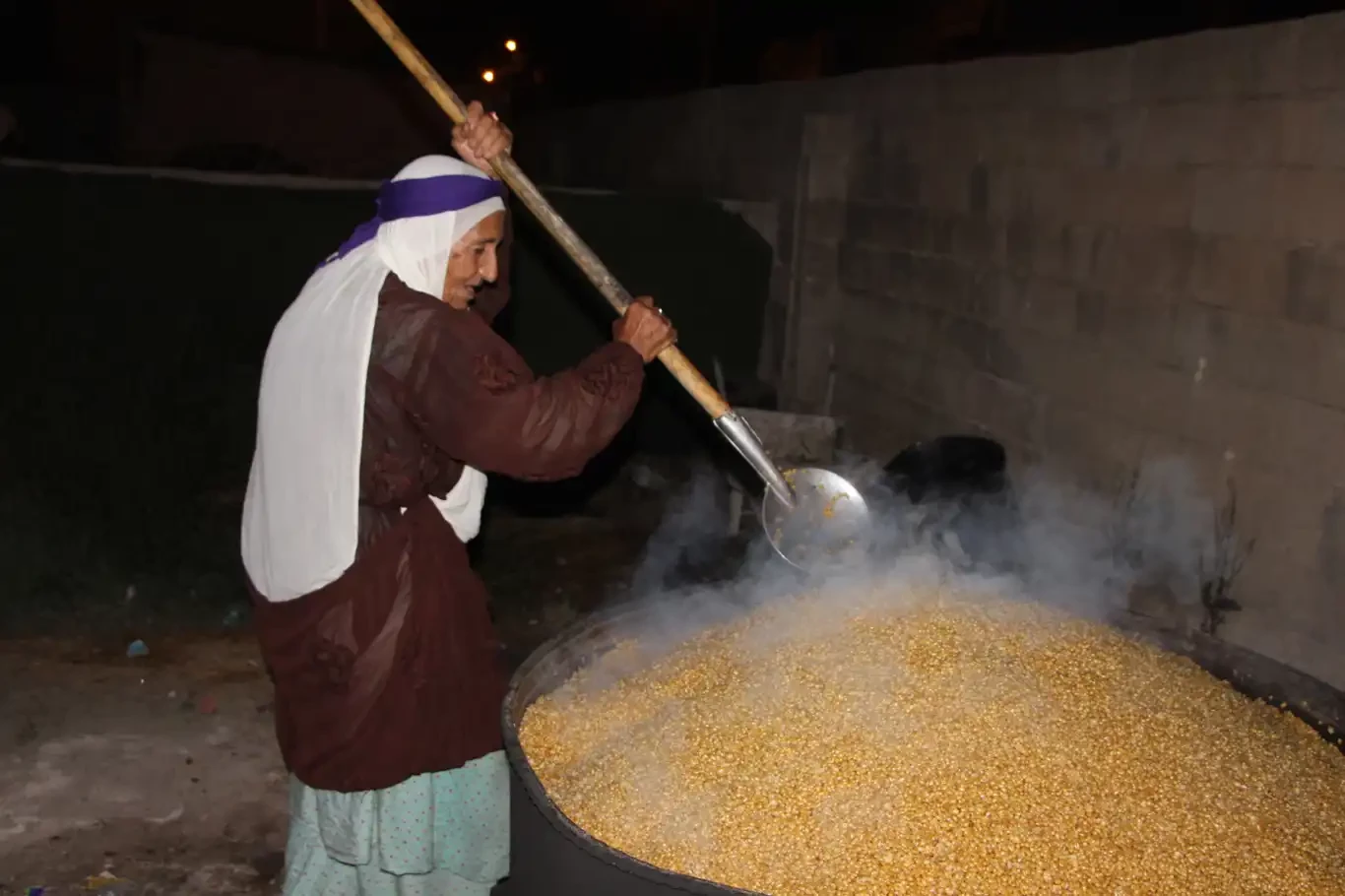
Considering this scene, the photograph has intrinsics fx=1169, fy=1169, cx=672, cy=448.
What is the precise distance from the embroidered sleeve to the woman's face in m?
0.15

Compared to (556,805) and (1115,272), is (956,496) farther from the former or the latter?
(556,805)

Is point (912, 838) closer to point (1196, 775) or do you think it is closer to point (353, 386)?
point (1196, 775)

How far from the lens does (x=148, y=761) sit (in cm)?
357

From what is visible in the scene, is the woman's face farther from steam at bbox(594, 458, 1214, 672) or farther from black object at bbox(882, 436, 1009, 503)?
black object at bbox(882, 436, 1009, 503)

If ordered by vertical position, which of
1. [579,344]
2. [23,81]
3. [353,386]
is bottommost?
[579,344]

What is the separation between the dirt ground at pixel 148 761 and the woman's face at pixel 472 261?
1794mm

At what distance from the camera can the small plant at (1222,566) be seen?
3369 mm

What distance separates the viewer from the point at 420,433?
1973 mm

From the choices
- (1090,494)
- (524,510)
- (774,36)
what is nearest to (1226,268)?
(1090,494)

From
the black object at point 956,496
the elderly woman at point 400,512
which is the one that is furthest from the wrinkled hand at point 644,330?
the black object at point 956,496

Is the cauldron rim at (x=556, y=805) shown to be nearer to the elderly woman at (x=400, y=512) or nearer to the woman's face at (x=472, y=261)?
the elderly woman at (x=400, y=512)

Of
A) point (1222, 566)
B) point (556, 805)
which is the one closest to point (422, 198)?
point (556, 805)

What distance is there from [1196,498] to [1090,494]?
0.48m

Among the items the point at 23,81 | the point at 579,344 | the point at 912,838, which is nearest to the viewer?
the point at 912,838
